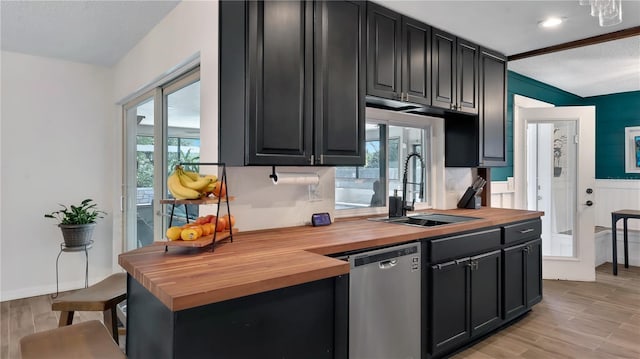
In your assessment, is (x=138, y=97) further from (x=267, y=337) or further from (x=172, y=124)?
(x=267, y=337)

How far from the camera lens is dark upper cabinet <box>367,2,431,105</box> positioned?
8.48ft

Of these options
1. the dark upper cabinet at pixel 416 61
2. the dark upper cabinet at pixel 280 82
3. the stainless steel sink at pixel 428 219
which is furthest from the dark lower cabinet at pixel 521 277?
the dark upper cabinet at pixel 280 82

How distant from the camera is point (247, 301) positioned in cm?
140

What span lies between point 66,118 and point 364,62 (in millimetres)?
3602

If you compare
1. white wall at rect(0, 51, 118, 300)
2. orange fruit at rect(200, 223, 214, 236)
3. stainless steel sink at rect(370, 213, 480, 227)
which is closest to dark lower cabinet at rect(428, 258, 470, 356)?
stainless steel sink at rect(370, 213, 480, 227)

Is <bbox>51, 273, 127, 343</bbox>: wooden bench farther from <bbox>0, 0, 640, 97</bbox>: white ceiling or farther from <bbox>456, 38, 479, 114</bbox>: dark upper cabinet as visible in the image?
<bbox>456, 38, 479, 114</bbox>: dark upper cabinet

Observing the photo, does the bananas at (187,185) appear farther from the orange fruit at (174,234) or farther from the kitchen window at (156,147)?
the kitchen window at (156,147)

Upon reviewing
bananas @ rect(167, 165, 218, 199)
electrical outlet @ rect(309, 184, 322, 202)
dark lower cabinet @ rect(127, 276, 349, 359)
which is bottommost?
dark lower cabinet @ rect(127, 276, 349, 359)

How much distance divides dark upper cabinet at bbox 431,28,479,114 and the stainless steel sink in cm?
92

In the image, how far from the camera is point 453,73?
322 cm

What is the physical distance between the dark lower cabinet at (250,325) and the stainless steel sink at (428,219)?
133 centimetres

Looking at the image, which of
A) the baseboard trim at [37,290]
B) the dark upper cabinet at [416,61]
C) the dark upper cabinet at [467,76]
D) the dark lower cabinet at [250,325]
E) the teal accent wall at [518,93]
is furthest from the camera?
the teal accent wall at [518,93]

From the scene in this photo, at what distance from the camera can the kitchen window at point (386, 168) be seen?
121 inches

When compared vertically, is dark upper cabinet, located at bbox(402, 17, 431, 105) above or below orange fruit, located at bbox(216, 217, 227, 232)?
above
